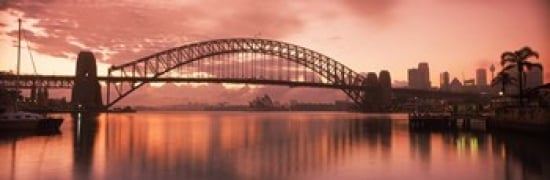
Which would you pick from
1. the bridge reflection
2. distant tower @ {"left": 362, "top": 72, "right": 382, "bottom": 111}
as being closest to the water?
the bridge reflection

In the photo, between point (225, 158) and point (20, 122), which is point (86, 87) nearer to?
point (20, 122)

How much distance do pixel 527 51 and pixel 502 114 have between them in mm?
5690

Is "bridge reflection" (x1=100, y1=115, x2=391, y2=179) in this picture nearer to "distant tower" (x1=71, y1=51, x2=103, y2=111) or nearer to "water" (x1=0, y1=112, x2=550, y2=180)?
"water" (x1=0, y1=112, x2=550, y2=180)

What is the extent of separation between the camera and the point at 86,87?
121250 millimetres

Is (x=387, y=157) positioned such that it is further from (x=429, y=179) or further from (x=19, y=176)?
(x=19, y=176)

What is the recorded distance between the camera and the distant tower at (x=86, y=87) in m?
119

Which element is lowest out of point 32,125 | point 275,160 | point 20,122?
point 275,160

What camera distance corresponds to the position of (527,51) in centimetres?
4966

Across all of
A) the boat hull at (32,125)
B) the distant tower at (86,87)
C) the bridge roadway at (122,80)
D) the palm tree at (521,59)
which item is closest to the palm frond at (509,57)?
the palm tree at (521,59)

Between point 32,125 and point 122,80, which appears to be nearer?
point 32,125

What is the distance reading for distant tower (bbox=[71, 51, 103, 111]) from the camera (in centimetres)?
11944

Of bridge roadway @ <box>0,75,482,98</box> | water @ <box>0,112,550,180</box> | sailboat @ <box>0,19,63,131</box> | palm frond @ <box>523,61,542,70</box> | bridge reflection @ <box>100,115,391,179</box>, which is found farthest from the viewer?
bridge roadway @ <box>0,75,482,98</box>

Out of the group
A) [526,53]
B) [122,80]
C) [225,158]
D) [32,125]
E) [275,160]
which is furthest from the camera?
[122,80]

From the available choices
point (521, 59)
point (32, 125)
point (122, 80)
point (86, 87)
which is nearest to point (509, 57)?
point (521, 59)
